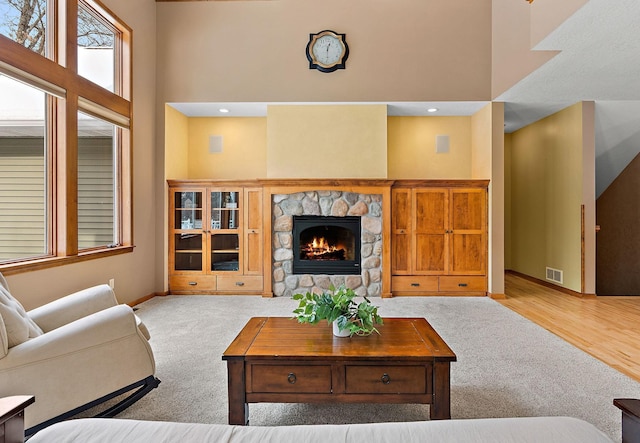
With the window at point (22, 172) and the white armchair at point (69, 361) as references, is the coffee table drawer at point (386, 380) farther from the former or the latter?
the window at point (22, 172)

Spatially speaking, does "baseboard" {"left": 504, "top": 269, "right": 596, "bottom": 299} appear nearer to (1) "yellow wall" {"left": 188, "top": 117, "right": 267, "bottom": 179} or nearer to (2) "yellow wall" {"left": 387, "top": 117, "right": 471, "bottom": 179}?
(2) "yellow wall" {"left": 387, "top": 117, "right": 471, "bottom": 179}

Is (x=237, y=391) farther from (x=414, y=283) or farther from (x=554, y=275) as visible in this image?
(x=554, y=275)

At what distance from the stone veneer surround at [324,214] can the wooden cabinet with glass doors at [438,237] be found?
26 cm

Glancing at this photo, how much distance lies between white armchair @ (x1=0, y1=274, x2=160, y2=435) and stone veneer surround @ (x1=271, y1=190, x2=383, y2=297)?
2.85 meters

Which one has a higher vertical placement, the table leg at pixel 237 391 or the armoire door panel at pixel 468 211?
the armoire door panel at pixel 468 211

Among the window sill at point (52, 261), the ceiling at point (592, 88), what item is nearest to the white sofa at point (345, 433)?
the window sill at point (52, 261)

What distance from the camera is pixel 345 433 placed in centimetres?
95

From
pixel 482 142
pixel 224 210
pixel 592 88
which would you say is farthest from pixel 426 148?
pixel 224 210

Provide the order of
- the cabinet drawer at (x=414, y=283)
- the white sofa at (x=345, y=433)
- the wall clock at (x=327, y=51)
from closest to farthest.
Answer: the white sofa at (x=345, y=433) → the wall clock at (x=327, y=51) → the cabinet drawer at (x=414, y=283)

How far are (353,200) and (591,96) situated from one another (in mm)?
3356

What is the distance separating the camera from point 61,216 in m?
3.26

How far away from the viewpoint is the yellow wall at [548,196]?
5.06 m

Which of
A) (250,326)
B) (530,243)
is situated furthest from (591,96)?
(250,326)

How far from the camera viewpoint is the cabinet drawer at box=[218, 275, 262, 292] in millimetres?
5020
